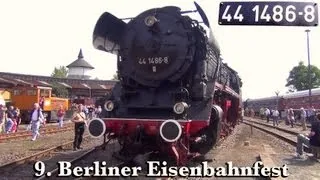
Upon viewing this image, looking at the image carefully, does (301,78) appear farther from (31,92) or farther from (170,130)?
(170,130)

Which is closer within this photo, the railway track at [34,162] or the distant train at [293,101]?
the railway track at [34,162]

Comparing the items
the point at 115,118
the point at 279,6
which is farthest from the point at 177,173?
the point at 279,6

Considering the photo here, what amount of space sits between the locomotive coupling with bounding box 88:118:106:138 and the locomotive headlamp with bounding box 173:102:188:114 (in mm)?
1545

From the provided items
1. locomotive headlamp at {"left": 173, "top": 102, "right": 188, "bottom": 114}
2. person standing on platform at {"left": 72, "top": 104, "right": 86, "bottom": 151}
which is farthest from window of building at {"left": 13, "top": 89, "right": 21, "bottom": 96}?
locomotive headlamp at {"left": 173, "top": 102, "right": 188, "bottom": 114}

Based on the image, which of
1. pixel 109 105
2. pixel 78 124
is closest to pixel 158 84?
pixel 109 105

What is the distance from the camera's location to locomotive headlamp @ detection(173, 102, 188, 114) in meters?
8.62

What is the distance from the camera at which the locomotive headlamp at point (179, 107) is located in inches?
340

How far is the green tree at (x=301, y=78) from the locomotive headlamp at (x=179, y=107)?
280 feet

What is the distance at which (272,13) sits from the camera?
8.55 meters

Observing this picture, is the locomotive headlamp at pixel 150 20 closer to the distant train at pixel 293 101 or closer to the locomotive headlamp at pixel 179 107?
the locomotive headlamp at pixel 179 107

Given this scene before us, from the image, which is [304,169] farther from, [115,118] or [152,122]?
[115,118]

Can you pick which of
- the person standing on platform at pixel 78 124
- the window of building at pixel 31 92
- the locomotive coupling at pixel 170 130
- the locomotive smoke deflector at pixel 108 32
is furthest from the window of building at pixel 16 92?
the locomotive coupling at pixel 170 130

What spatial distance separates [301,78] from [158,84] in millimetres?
88368

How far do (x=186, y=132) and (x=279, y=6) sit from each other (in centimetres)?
320
